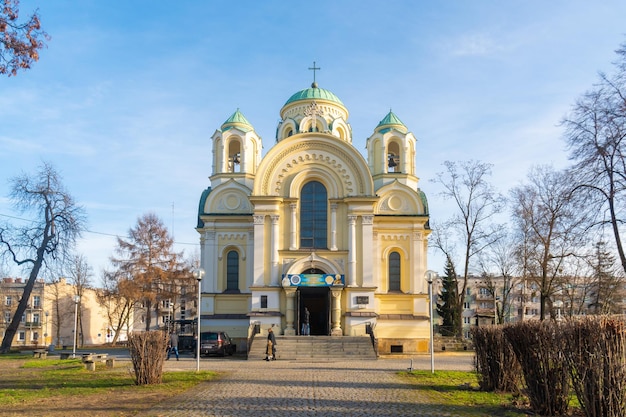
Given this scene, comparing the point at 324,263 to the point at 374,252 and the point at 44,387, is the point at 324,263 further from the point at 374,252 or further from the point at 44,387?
the point at 44,387

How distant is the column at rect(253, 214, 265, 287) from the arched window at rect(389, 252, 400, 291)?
7.96 meters

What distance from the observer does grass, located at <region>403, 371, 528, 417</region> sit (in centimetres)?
1327

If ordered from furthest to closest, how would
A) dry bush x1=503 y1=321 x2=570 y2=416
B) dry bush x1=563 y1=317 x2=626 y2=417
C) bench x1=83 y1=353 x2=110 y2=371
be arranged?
bench x1=83 y1=353 x2=110 y2=371 → dry bush x1=503 y1=321 x2=570 y2=416 → dry bush x1=563 y1=317 x2=626 y2=417

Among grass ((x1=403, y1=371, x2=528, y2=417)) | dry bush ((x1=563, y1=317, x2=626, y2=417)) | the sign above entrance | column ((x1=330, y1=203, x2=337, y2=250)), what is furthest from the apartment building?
dry bush ((x1=563, y1=317, x2=626, y2=417))

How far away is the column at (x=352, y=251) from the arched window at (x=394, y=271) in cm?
376

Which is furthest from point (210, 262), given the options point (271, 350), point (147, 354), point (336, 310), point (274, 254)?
point (147, 354)

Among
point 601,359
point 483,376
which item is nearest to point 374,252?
point 483,376

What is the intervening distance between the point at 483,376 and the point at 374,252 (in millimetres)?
20400

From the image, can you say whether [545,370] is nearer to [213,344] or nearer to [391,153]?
[213,344]

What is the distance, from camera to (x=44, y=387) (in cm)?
1761

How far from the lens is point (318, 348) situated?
31.4 m

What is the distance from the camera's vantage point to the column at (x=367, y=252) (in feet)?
113

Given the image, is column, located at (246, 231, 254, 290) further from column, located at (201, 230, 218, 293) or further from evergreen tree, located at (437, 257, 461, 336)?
evergreen tree, located at (437, 257, 461, 336)

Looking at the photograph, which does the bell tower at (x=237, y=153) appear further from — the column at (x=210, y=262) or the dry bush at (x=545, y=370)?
the dry bush at (x=545, y=370)
